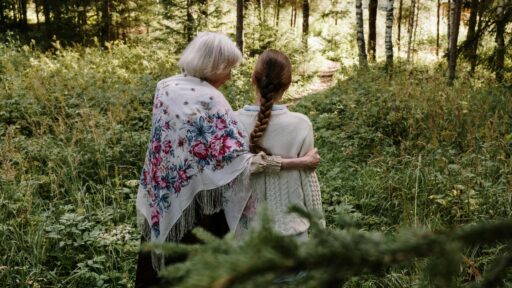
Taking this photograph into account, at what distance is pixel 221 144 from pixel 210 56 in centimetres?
51

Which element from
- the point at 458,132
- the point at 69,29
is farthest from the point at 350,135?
the point at 69,29

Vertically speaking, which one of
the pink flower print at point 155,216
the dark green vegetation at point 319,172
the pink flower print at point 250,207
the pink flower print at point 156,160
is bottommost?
the dark green vegetation at point 319,172

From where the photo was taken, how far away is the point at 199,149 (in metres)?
2.53

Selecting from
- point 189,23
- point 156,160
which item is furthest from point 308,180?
point 189,23

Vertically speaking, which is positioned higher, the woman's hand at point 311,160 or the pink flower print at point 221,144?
the pink flower print at point 221,144

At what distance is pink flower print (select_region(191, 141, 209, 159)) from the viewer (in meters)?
2.52

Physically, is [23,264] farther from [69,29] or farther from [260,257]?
[69,29]

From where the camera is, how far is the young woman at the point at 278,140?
2480 millimetres

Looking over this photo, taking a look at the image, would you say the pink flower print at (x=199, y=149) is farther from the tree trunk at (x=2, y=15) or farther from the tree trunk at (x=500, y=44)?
the tree trunk at (x=2, y=15)

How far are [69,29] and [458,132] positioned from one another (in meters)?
17.9

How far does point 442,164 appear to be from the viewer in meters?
4.82

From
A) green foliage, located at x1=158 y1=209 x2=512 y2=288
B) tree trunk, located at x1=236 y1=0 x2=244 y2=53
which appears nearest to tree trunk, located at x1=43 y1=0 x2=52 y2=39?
tree trunk, located at x1=236 y1=0 x2=244 y2=53

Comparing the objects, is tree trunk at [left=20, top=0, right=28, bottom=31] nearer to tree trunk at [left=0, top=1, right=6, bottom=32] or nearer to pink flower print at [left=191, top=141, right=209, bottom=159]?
tree trunk at [left=0, top=1, right=6, bottom=32]

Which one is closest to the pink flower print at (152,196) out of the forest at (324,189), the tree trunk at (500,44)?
the forest at (324,189)
